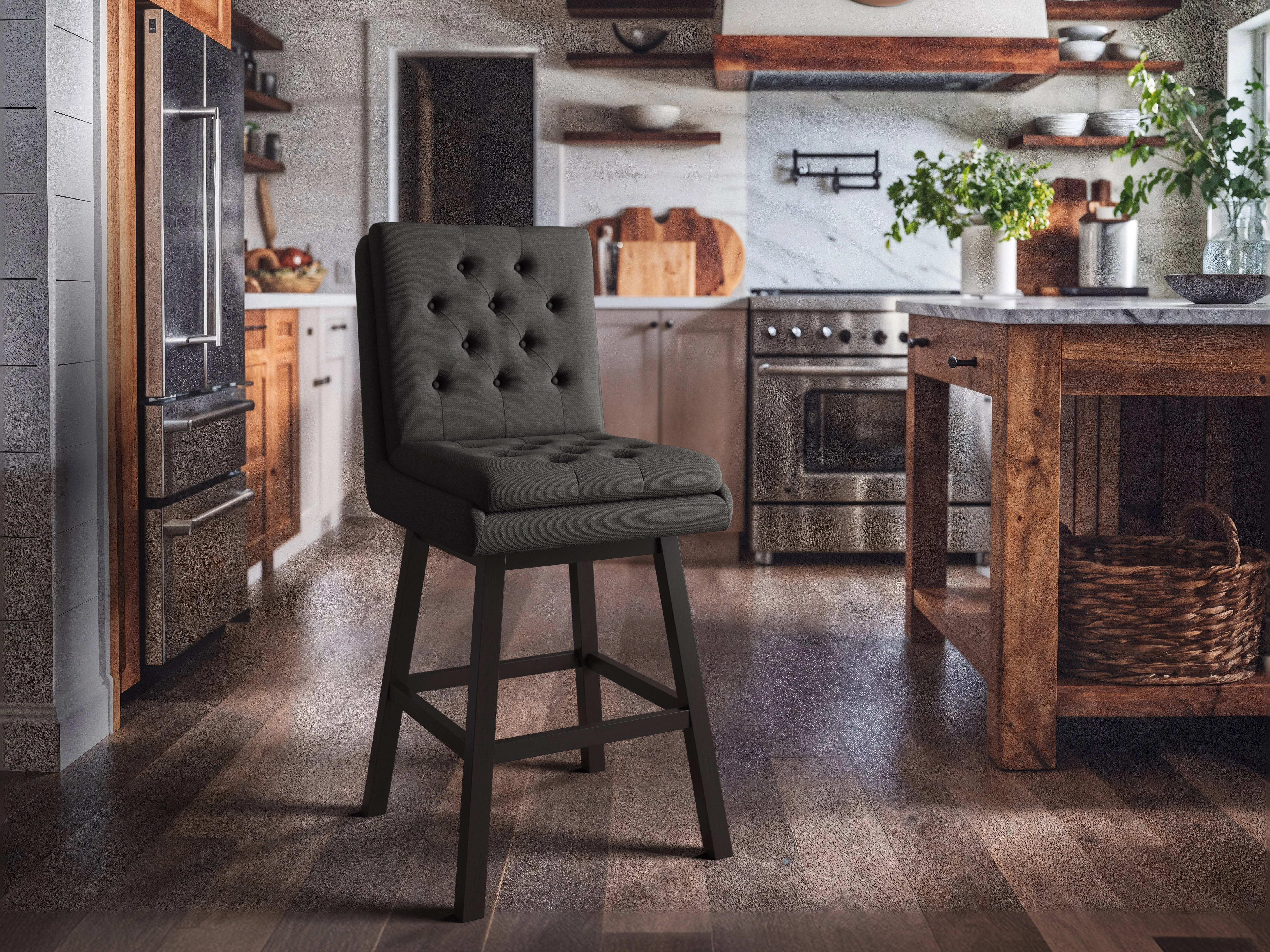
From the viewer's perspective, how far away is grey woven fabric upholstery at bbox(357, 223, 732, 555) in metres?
1.53

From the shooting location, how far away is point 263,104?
14.8 feet

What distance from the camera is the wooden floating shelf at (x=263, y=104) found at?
4402mm

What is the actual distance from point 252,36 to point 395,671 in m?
3.51

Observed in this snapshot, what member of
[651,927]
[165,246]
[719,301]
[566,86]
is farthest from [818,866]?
[566,86]

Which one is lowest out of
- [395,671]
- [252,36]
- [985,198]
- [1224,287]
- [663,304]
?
[395,671]

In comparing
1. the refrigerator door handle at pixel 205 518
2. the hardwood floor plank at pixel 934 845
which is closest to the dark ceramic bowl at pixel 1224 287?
the hardwood floor plank at pixel 934 845

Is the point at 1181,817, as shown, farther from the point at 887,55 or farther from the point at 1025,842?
the point at 887,55

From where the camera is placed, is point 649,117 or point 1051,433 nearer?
point 1051,433

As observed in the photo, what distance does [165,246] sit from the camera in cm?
238

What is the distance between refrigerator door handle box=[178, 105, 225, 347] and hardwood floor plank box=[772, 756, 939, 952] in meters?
1.56

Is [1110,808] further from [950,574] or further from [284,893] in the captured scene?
[950,574]

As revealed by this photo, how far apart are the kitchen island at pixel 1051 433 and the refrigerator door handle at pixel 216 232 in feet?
5.26

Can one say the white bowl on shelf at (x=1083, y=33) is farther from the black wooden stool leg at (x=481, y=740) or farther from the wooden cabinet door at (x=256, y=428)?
the black wooden stool leg at (x=481, y=740)

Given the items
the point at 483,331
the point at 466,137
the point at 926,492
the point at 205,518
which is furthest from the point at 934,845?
the point at 466,137
